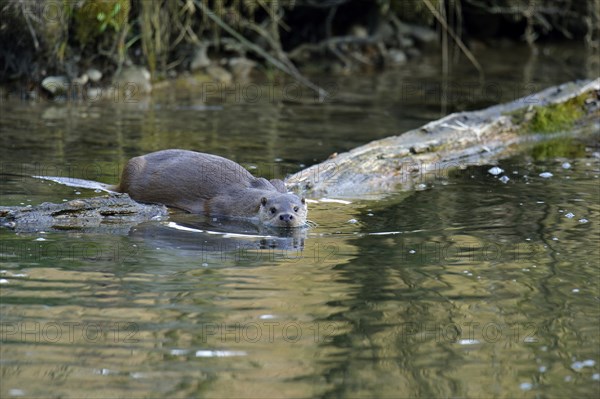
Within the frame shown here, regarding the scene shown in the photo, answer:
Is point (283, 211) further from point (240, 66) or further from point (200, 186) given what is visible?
point (240, 66)

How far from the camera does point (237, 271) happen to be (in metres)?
4.81

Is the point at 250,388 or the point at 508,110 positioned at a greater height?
the point at 508,110

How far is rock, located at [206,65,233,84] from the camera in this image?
11.9 meters

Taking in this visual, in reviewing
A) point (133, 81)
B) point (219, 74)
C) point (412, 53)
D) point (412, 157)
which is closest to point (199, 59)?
point (219, 74)

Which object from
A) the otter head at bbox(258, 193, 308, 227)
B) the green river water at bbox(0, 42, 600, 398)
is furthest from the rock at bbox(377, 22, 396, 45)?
the otter head at bbox(258, 193, 308, 227)

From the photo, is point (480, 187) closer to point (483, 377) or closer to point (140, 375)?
point (483, 377)

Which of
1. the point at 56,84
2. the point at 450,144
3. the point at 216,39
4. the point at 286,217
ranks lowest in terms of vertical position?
the point at 286,217

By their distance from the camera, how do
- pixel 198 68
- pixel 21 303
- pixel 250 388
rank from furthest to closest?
pixel 198 68 < pixel 21 303 < pixel 250 388

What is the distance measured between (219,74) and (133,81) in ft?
4.54

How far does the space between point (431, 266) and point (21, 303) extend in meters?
1.94

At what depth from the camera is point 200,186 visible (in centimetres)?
617

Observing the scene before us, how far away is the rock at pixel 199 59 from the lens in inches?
466

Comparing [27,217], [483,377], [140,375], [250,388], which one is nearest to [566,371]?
[483,377]

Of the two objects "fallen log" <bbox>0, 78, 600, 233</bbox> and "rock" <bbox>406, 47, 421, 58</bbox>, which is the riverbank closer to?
"rock" <bbox>406, 47, 421, 58</bbox>
